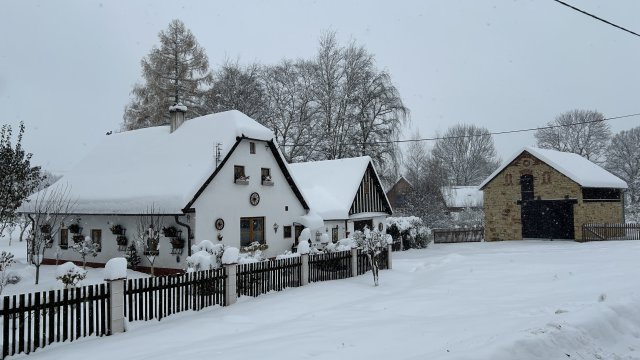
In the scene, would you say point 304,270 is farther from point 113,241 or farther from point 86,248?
point 86,248

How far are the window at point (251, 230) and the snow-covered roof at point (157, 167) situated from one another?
3.48m

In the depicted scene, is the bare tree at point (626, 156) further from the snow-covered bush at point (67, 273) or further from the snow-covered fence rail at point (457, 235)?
the snow-covered bush at point (67, 273)

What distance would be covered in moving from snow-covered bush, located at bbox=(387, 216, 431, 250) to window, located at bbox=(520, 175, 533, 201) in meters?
8.17

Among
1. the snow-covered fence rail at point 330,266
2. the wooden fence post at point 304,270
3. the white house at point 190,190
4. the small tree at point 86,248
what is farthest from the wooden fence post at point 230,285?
the small tree at point 86,248

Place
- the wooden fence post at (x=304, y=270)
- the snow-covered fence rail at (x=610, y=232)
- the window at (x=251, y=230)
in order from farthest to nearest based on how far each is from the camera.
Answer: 1. the snow-covered fence rail at (x=610, y=232)
2. the window at (x=251, y=230)
3. the wooden fence post at (x=304, y=270)

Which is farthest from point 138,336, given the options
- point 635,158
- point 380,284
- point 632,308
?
point 635,158

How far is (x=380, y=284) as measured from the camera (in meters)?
16.2

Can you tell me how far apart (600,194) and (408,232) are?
1489 cm

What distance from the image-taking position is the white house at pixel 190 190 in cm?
1767

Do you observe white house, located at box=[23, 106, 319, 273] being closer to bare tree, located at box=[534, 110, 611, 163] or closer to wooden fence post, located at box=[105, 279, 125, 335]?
wooden fence post, located at box=[105, 279, 125, 335]

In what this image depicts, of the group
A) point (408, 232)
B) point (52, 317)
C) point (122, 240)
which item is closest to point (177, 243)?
point (122, 240)

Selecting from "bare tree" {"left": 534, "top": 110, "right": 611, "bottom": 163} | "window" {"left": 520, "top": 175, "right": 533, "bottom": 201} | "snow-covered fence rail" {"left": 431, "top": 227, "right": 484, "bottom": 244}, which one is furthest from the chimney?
"bare tree" {"left": 534, "top": 110, "right": 611, "bottom": 163}

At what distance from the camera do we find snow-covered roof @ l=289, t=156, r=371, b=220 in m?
25.9

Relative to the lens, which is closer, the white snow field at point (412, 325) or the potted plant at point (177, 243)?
the white snow field at point (412, 325)
